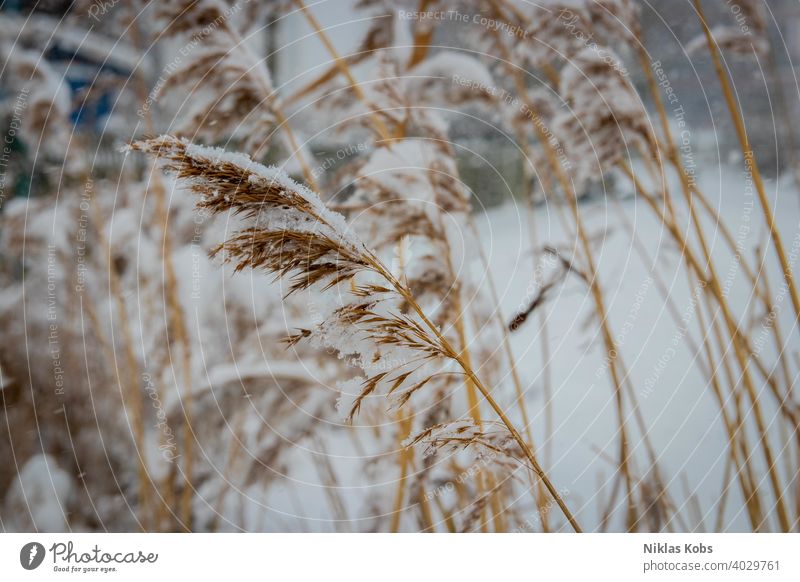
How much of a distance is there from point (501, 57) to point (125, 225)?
0.73 m

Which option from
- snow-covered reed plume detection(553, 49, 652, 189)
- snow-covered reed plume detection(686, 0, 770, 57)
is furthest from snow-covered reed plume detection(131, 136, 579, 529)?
snow-covered reed plume detection(686, 0, 770, 57)

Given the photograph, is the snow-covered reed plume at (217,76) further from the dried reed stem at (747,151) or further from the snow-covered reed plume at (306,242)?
the dried reed stem at (747,151)

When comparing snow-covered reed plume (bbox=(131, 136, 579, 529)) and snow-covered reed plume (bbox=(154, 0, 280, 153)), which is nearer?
snow-covered reed plume (bbox=(131, 136, 579, 529))

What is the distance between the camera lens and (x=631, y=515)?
0.89 meters

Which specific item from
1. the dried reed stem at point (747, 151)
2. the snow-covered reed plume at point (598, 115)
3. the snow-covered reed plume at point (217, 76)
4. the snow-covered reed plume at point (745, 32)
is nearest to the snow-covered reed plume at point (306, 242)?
the snow-covered reed plume at point (217, 76)

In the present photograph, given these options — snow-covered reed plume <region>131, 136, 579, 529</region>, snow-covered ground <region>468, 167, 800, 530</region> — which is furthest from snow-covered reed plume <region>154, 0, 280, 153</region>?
snow-covered ground <region>468, 167, 800, 530</region>
